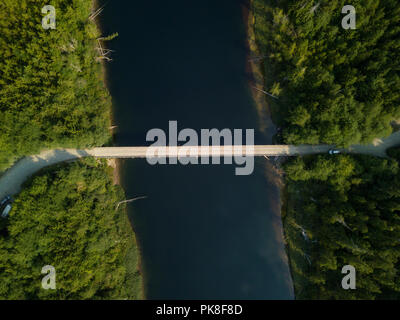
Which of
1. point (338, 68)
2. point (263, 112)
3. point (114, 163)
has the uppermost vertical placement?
point (338, 68)

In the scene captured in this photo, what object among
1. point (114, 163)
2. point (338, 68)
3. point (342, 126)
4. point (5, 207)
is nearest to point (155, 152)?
point (114, 163)

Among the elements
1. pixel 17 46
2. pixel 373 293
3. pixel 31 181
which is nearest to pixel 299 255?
pixel 373 293

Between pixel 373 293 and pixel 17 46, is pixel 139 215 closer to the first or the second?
pixel 17 46

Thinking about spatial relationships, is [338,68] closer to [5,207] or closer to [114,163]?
[114,163]

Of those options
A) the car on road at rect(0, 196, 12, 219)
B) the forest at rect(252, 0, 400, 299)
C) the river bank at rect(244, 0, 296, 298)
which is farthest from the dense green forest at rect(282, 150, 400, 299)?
the car on road at rect(0, 196, 12, 219)

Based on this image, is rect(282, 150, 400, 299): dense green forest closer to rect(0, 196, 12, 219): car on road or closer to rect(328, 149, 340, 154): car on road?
rect(328, 149, 340, 154): car on road

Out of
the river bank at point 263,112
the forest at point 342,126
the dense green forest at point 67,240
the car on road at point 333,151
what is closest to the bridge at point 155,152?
the car on road at point 333,151

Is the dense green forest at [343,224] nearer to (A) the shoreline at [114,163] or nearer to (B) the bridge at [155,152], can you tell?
(B) the bridge at [155,152]
